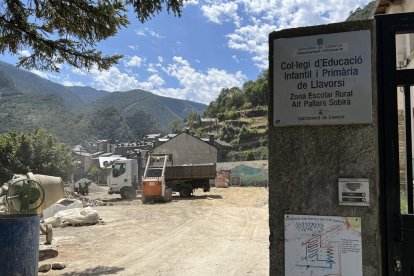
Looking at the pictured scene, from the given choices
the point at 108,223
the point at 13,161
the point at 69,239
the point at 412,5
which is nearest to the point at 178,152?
the point at 13,161

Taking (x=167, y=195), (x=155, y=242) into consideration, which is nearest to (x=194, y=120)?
(x=167, y=195)

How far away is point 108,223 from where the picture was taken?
1652 centimetres

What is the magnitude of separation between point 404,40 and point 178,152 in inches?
2009

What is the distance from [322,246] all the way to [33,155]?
47781mm

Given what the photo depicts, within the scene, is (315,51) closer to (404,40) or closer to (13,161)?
(404,40)

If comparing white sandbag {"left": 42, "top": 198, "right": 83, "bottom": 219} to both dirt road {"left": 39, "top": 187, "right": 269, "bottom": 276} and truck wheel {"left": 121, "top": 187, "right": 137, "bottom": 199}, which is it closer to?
dirt road {"left": 39, "top": 187, "right": 269, "bottom": 276}

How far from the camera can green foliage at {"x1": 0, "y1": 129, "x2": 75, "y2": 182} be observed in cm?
4397

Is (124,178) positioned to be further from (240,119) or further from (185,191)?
(240,119)

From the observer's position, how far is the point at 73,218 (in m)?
15.7

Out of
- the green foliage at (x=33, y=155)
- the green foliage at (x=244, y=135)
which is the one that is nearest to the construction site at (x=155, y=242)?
the green foliage at (x=33, y=155)

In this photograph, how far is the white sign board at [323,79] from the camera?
8.55 feet

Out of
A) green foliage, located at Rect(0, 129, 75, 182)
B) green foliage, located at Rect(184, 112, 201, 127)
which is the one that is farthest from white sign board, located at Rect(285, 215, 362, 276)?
green foliage, located at Rect(184, 112, 201, 127)

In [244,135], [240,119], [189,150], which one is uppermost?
[240,119]

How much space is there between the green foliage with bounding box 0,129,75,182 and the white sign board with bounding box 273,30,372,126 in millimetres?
44684
